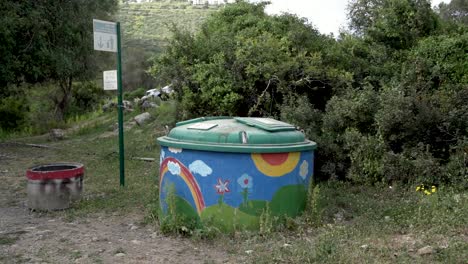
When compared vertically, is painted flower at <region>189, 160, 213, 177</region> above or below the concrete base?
above

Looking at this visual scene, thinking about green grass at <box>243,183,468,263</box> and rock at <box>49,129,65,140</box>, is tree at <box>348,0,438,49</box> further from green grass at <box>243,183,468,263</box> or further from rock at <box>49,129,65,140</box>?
rock at <box>49,129,65,140</box>

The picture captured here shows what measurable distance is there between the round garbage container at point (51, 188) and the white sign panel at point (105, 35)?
2.01 meters

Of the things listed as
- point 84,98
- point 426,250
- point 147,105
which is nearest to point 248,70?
point 426,250

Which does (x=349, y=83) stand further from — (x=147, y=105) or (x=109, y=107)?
(x=109, y=107)

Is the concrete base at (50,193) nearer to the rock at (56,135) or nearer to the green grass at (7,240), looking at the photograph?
the green grass at (7,240)

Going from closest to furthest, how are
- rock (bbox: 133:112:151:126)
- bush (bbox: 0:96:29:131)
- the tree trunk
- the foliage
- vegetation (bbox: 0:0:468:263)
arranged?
vegetation (bbox: 0:0:468:263) → the foliage → rock (bbox: 133:112:151:126) → bush (bbox: 0:96:29:131) → the tree trunk

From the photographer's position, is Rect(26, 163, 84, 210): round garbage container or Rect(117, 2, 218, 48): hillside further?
Rect(117, 2, 218, 48): hillside

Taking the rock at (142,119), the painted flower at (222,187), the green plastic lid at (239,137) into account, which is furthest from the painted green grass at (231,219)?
the rock at (142,119)

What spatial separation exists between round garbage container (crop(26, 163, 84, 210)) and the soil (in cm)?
18

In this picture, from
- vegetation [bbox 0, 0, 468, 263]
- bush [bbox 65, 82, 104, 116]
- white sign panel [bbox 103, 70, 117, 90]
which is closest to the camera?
vegetation [bbox 0, 0, 468, 263]

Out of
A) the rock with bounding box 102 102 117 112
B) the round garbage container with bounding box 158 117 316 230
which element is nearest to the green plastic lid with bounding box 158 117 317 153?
the round garbage container with bounding box 158 117 316 230

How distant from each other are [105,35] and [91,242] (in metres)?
3.65

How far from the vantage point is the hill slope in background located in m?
35.6

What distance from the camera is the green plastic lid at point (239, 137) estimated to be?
5.36 meters
